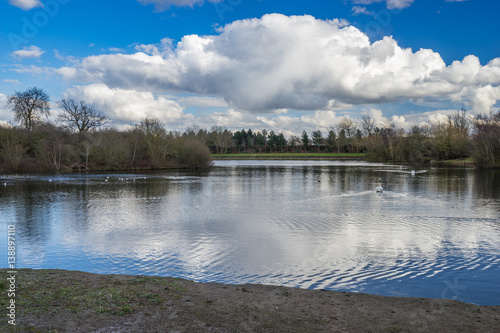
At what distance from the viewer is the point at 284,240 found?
12.2 meters

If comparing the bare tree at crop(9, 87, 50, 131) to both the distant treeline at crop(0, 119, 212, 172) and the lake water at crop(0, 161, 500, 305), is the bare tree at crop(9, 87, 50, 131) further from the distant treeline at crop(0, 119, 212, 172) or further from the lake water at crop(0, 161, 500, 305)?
the lake water at crop(0, 161, 500, 305)

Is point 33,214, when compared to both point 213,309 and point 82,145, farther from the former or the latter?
point 82,145

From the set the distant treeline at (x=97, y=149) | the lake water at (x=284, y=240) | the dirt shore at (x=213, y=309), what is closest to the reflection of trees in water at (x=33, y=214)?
the lake water at (x=284, y=240)

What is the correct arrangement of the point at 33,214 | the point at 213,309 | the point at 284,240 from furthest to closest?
the point at 33,214 < the point at 284,240 < the point at 213,309

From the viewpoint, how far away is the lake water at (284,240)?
338 inches

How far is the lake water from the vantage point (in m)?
8.59

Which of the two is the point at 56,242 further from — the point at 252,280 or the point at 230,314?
the point at 230,314

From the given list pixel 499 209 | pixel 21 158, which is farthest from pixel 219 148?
pixel 499 209

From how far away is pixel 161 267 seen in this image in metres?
9.40

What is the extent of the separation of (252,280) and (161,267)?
2538 mm

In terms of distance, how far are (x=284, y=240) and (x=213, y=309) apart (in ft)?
21.5

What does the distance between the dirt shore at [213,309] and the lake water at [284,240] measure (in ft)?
4.48

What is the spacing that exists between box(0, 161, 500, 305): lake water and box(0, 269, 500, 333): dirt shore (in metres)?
1.37

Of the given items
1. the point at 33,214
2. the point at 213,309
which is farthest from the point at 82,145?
the point at 213,309
